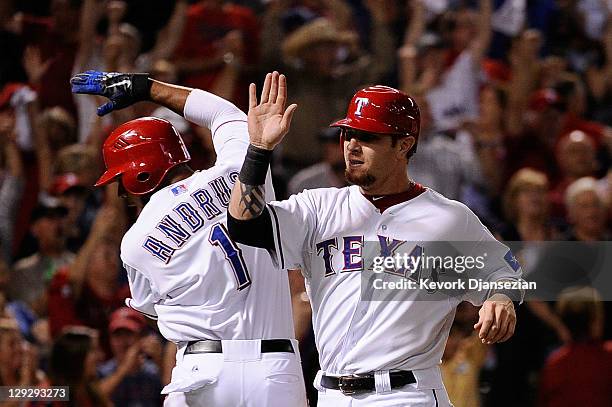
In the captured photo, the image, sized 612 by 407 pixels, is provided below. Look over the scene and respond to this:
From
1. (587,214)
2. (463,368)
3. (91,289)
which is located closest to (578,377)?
(463,368)

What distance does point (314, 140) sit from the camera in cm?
711

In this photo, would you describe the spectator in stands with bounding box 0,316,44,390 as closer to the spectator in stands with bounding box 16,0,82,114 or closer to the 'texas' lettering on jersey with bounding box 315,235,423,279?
the spectator in stands with bounding box 16,0,82,114

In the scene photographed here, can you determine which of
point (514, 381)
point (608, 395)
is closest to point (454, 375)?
point (514, 381)

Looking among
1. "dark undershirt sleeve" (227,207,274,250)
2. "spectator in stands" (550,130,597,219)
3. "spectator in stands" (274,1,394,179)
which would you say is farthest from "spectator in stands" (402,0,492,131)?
"dark undershirt sleeve" (227,207,274,250)

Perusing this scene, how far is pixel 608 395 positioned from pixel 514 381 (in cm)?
47

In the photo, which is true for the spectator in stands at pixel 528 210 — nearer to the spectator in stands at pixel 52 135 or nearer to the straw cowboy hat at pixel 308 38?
the straw cowboy hat at pixel 308 38

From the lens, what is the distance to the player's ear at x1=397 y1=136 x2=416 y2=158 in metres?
3.68

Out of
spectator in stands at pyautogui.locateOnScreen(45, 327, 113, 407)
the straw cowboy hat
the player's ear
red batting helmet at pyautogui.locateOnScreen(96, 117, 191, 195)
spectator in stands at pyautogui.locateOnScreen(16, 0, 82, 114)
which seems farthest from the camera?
spectator in stands at pyautogui.locateOnScreen(16, 0, 82, 114)

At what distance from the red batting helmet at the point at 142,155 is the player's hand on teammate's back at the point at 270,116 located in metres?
0.74

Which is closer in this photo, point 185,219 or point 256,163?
point 256,163

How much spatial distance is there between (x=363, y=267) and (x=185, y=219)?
0.74 meters

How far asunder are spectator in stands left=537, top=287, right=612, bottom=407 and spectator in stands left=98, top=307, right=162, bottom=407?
1.98 m

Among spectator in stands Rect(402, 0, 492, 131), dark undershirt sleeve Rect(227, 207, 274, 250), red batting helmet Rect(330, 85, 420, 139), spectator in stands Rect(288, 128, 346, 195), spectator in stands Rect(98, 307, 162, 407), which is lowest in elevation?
spectator in stands Rect(98, 307, 162, 407)

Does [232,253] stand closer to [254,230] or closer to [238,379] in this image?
[238,379]
